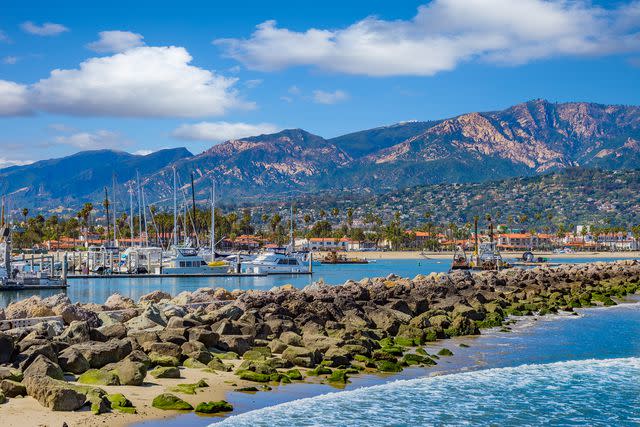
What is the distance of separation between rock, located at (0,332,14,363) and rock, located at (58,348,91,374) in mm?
1435

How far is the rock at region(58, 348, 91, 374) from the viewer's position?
59.2ft

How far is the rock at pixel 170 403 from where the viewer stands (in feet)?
51.7

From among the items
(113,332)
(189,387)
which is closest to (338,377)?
(189,387)

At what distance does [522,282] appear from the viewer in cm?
5569

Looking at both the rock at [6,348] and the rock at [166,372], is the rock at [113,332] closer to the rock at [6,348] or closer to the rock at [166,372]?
the rock at [6,348]

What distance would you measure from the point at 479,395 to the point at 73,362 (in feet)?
31.9

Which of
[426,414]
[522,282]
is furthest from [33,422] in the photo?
[522,282]

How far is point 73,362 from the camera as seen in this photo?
1800 cm

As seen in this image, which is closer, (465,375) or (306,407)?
(306,407)

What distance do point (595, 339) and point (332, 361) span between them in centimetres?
1270

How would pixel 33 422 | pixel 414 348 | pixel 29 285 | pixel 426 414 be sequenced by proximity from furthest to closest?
pixel 29 285
pixel 414 348
pixel 426 414
pixel 33 422

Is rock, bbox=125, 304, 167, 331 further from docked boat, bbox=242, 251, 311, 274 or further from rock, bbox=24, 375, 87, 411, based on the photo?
docked boat, bbox=242, 251, 311, 274

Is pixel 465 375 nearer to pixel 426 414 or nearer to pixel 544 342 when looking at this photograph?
pixel 426 414

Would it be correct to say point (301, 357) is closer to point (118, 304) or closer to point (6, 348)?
point (6, 348)
